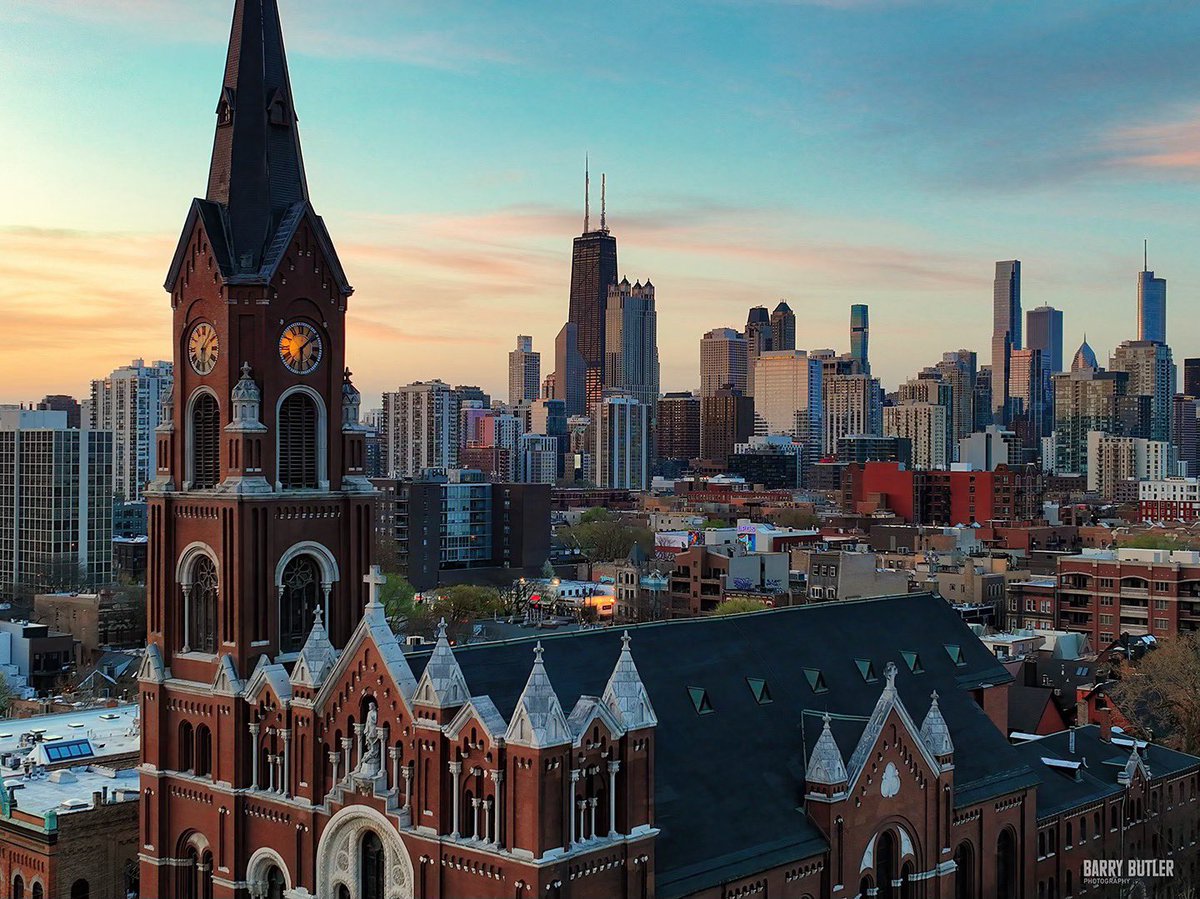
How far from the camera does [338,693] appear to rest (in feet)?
134

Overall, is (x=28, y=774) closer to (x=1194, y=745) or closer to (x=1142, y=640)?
(x=1194, y=745)

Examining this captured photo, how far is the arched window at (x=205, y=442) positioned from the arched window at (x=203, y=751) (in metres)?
8.23

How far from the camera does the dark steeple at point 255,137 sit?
47406 mm

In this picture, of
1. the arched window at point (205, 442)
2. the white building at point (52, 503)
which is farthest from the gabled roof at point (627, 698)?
the white building at point (52, 503)

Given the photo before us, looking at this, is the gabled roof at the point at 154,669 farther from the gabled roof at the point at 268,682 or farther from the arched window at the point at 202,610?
the gabled roof at the point at 268,682

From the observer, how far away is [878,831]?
4606 centimetres

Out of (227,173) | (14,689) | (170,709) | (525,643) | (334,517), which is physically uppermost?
(227,173)

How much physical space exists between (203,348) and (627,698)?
66.8ft

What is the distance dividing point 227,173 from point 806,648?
2726cm

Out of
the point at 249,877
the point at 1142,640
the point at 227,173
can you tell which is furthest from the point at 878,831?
the point at 1142,640

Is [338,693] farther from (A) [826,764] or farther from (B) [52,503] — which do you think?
(B) [52,503]

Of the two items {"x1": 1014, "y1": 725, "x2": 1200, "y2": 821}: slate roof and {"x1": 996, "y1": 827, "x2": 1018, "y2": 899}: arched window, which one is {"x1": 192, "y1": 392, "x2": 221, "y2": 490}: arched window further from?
{"x1": 1014, "y1": 725, "x2": 1200, "y2": 821}: slate roof

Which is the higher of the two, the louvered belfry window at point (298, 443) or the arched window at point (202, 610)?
the louvered belfry window at point (298, 443)

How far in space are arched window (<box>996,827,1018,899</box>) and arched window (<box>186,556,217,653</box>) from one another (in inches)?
1204
